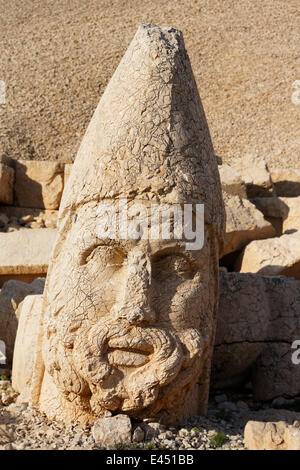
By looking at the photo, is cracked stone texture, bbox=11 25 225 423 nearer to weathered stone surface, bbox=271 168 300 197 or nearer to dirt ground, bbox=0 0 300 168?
weathered stone surface, bbox=271 168 300 197

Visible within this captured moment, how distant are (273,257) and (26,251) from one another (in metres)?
2.68

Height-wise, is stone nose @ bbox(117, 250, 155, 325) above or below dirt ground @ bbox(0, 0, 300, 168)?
below

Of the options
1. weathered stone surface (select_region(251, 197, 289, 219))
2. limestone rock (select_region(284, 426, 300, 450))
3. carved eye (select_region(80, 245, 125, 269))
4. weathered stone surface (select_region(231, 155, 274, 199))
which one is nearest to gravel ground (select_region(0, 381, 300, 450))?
limestone rock (select_region(284, 426, 300, 450))

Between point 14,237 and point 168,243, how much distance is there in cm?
464

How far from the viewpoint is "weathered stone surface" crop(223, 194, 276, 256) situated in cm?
738

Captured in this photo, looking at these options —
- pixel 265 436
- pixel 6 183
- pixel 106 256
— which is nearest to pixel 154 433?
pixel 265 436

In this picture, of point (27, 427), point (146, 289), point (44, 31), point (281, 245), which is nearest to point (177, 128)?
point (146, 289)

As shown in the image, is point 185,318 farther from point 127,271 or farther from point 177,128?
point 177,128

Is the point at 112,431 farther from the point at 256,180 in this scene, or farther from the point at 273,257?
the point at 256,180

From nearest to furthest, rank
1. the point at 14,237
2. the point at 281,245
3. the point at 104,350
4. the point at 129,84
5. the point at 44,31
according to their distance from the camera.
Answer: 1. the point at 104,350
2. the point at 129,84
3. the point at 281,245
4. the point at 14,237
5. the point at 44,31

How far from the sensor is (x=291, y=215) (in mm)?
8852

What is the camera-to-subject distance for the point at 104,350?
12.2 feet

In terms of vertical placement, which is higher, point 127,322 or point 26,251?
point 26,251

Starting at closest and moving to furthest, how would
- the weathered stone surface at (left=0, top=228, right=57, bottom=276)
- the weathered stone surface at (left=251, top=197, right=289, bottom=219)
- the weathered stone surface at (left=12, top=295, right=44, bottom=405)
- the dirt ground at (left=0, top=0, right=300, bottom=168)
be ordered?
the weathered stone surface at (left=12, top=295, right=44, bottom=405), the weathered stone surface at (left=0, top=228, right=57, bottom=276), the weathered stone surface at (left=251, top=197, right=289, bottom=219), the dirt ground at (left=0, top=0, right=300, bottom=168)
